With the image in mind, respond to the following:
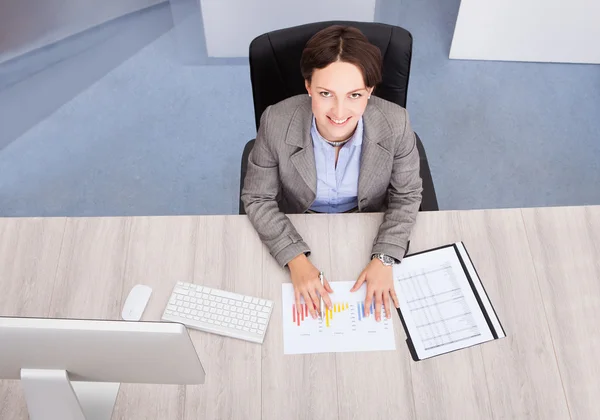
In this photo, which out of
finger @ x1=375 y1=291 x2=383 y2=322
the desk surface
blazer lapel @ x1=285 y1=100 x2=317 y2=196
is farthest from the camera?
blazer lapel @ x1=285 y1=100 x2=317 y2=196

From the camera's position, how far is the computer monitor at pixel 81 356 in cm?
108

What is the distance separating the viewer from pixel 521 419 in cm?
143

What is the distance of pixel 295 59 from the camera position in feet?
5.69

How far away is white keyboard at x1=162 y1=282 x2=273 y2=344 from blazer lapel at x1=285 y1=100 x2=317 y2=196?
38cm

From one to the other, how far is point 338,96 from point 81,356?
31.9 inches

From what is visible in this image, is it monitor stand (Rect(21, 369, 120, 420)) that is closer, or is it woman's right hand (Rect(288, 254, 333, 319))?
monitor stand (Rect(21, 369, 120, 420))

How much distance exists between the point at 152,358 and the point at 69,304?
50 cm

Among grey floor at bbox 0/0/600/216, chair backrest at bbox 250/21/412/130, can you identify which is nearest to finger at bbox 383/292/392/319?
chair backrest at bbox 250/21/412/130

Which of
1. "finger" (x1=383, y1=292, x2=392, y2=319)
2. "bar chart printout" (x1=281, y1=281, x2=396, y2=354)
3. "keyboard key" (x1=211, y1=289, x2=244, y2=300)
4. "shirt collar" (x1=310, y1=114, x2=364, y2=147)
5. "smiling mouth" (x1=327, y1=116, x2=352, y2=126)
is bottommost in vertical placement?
"bar chart printout" (x1=281, y1=281, x2=396, y2=354)

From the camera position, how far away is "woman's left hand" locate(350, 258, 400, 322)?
5.13 ft

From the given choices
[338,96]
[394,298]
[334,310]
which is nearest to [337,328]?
[334,310]

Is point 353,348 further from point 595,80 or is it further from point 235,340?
point 595,80

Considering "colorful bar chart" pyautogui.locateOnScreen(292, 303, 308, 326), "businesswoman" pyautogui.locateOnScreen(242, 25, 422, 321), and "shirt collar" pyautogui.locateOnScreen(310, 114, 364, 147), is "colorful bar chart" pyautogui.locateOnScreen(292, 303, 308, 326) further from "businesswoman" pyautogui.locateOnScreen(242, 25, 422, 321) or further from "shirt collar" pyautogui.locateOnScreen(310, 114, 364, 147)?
"shirt collar" pyautogui.locateOnScreen(310, 114, 364, 147)

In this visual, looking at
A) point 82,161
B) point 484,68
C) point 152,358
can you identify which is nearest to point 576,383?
point 152,358
